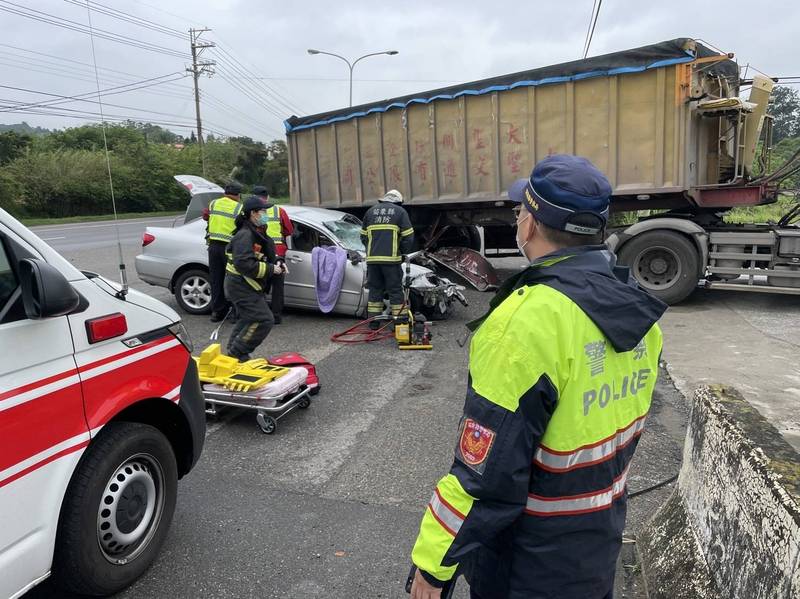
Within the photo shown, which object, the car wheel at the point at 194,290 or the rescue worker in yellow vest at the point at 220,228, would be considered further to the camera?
the car wheel at the point at 194,290

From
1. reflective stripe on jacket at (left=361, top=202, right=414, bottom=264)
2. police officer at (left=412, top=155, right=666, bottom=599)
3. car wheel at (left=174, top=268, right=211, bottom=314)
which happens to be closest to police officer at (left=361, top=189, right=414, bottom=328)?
reflective stripe on jacket at (left=361, top=202, right=414, bottom=264)

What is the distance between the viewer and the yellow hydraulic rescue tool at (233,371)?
447 cm

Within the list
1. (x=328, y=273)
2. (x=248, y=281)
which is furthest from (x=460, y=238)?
(x=248, y=281)

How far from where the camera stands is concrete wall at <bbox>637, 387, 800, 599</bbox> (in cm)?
185

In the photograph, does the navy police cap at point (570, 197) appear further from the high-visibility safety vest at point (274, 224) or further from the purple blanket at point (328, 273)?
the high-visibility safety vest at point (274, 224)

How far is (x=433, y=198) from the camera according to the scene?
406 inches

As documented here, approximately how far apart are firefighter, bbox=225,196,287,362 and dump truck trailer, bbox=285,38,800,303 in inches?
204

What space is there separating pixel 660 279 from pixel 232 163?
56.4m

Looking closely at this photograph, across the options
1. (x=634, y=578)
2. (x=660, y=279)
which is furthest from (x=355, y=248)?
(x=634, y=578)

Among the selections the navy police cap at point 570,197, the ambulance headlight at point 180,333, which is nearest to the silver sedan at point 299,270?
the ambulance headlight at point 180,333

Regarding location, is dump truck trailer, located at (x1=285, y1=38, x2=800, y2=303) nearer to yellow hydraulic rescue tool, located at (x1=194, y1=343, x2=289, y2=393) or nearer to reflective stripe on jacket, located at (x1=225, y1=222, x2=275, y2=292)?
reflective stripe on jacket, located at (x1=225, y1=222, x2=275, y2=292)

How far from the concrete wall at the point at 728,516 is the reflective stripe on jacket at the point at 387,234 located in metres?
4.79

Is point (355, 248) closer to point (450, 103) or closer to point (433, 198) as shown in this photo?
point (433, 198)

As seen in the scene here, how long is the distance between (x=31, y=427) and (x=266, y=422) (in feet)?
7.80
